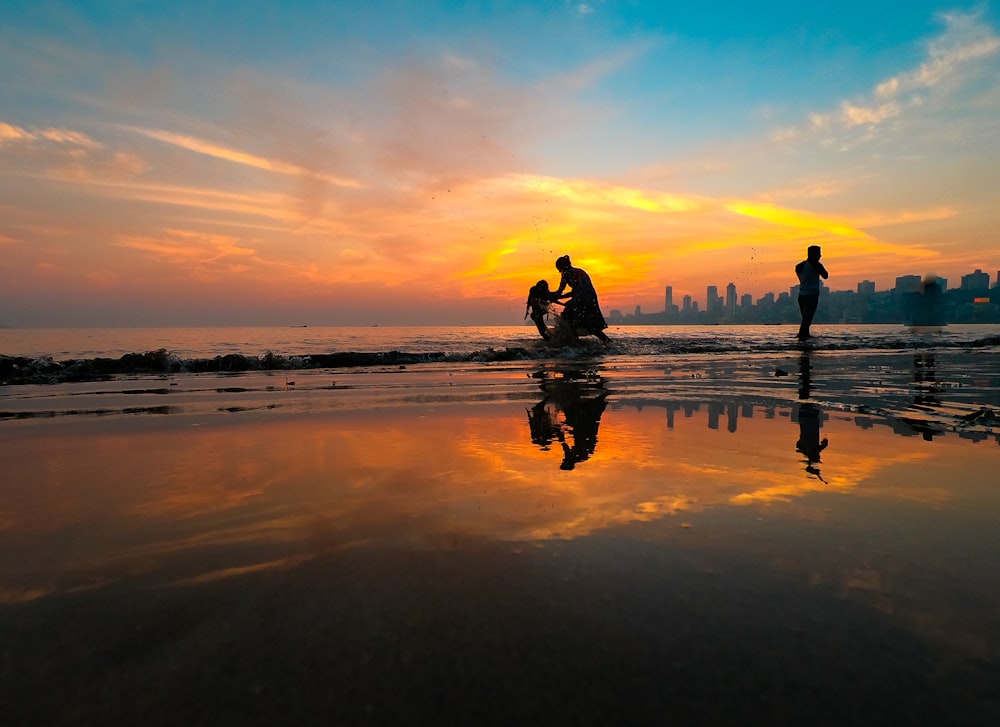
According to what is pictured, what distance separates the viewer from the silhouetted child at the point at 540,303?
2027 centimetres

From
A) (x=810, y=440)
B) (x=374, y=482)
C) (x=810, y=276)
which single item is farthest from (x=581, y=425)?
(x=810, y=276)

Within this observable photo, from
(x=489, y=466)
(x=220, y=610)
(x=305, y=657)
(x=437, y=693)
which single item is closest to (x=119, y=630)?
(x=220, y=610)

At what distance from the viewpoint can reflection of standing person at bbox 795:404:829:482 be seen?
3391mm

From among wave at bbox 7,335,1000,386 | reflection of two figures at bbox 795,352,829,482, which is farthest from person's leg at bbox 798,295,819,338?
reflection of two figures at bbox 795,352,829,482

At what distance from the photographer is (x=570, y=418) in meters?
5.36

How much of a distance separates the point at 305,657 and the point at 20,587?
132cm

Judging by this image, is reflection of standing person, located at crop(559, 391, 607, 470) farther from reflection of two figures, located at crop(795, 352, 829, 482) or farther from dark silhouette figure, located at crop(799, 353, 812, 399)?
dark silhouette figure, located at crop(799, 353, 812, 399)

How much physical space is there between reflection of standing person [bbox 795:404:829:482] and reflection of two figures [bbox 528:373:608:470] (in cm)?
144

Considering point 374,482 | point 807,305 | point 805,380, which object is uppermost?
point 807,305

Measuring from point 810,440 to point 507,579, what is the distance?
10.8 feet

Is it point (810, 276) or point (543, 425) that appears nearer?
point (543, 425)

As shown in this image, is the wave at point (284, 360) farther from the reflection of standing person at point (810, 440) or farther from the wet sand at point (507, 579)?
the reflection of standing person at point (810, 440)

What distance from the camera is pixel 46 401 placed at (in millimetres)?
7414

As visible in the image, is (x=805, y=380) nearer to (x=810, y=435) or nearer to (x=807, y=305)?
(x=810, y=435)
